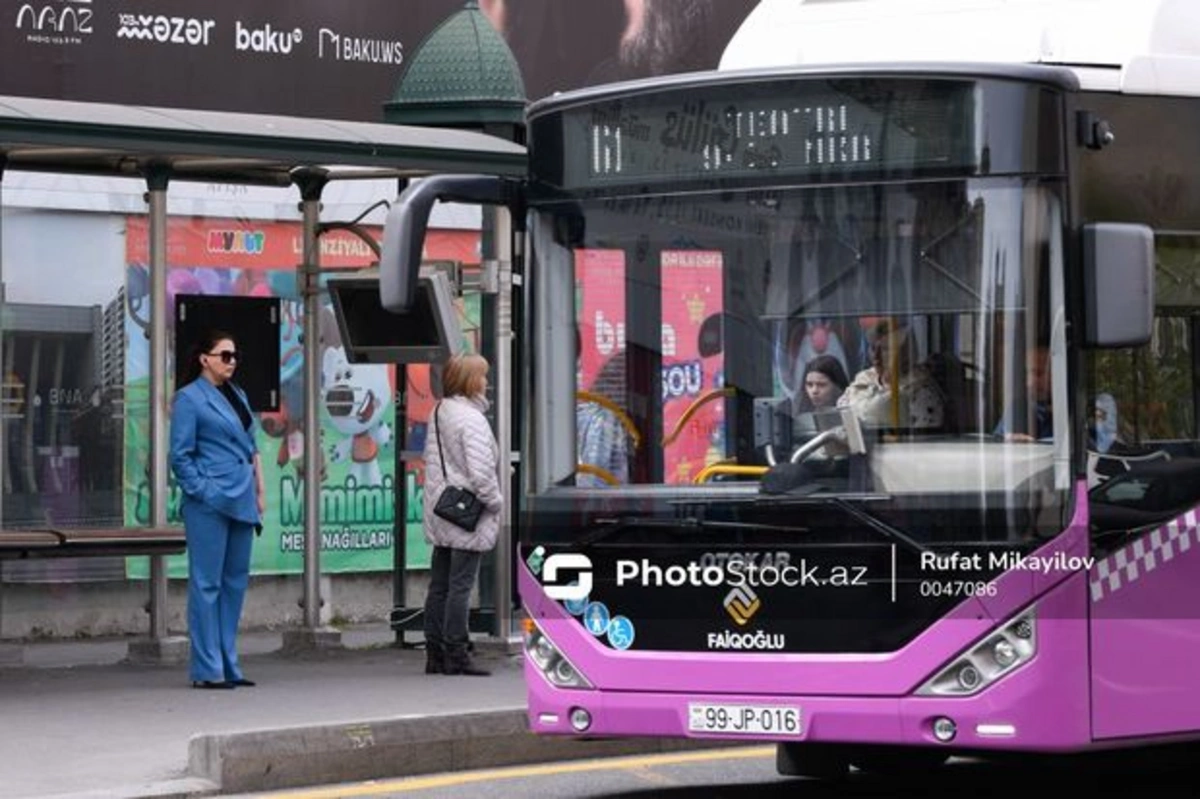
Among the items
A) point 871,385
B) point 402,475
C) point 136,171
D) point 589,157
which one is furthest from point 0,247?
point 871,385

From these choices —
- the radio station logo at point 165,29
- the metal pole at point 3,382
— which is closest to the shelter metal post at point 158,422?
the metal pole at point 3,382

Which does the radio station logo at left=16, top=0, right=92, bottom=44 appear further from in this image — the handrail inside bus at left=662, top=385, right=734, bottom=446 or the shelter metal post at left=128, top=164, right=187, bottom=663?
the handrail inside bus at left=662, top=385, right=734, bottom=446

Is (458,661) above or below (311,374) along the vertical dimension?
below

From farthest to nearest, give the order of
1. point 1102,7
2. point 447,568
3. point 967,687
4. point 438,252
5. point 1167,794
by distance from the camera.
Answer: point 438,252
point 447,568
point 1167,794
point 1102,7
point 967,687

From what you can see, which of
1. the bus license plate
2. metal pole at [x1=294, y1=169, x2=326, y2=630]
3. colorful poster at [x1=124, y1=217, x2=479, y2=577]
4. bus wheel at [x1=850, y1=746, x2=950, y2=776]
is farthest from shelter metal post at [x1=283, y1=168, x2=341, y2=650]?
the bus license plate

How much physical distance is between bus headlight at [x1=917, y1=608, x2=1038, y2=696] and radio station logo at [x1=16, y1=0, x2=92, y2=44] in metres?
9.67

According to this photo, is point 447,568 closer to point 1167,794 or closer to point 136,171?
point 136,171

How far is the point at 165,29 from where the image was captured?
18297mm

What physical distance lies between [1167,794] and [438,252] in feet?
28.8

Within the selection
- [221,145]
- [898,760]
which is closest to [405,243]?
[898,760]

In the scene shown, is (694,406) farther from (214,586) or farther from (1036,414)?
(214,586)

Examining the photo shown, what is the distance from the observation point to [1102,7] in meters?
10.4

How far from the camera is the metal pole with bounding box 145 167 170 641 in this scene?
15773 millimetres

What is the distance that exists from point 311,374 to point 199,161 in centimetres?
147
